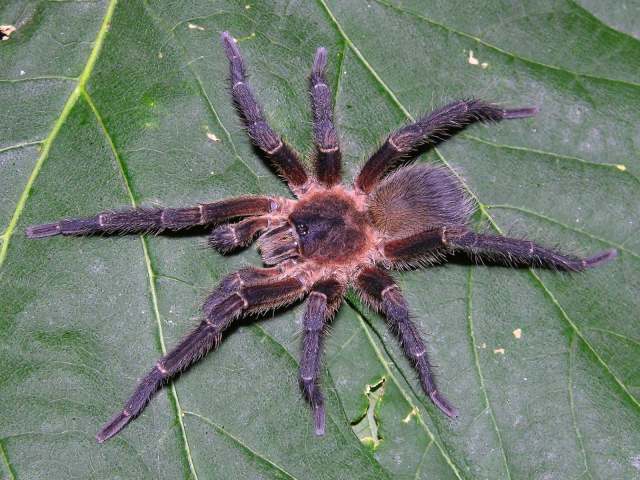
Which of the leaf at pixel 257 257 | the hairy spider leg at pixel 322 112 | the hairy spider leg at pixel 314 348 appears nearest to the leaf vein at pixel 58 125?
the leaf at pixel 257 257

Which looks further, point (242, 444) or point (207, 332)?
point (242, 444)

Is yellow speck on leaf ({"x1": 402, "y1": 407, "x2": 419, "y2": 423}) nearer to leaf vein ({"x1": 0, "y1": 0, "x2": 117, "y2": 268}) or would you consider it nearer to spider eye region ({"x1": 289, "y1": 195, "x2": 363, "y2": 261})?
spider eye region ({"x1": 289, "y1": 195, "x2": 363, "y2": 261})

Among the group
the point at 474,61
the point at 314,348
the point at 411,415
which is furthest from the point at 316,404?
the point at 474,61

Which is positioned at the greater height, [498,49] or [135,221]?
[498,49]

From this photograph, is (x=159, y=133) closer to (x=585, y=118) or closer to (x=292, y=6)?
(x=292, y=6)

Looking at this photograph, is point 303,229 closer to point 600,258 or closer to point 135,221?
point 135,221

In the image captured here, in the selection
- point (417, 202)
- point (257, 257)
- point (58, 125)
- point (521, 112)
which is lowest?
point (257, 257)

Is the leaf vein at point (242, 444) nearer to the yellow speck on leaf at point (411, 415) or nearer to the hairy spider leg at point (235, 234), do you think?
the yellow speck on leaf at point (411, 415)

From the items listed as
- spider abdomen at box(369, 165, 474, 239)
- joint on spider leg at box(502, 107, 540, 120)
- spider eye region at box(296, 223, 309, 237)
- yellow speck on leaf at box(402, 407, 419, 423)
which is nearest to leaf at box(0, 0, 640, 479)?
yellow speck on leaf at box(402, 407, 419, 423)
